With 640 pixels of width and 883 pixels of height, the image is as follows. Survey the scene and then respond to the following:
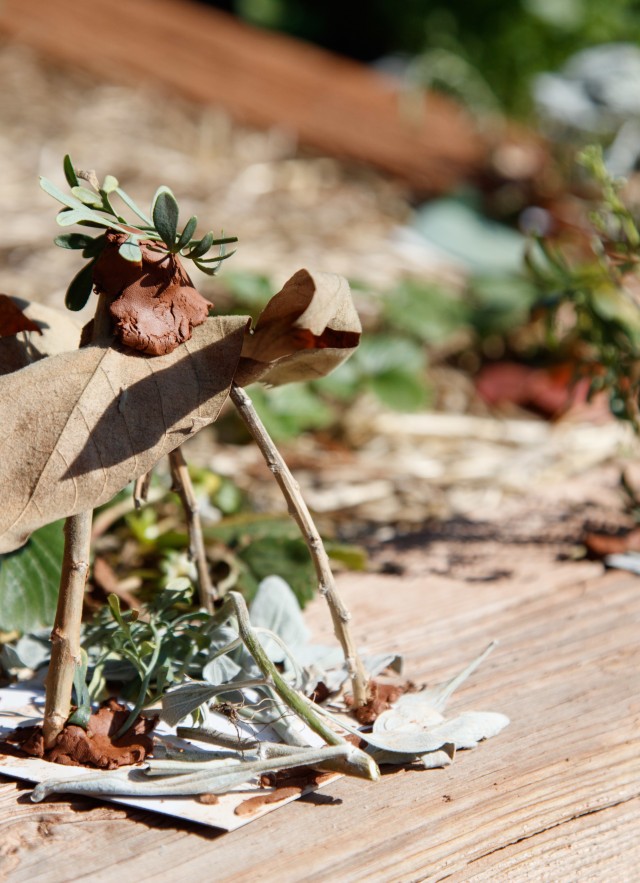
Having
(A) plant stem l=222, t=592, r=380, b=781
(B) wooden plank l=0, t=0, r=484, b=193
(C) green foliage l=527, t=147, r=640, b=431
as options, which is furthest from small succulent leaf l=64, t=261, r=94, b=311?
(B) wooden plank l=0, t=0, r=484, b=193

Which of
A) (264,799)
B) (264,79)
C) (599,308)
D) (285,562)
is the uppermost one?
(599,308)

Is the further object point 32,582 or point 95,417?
point 32,582

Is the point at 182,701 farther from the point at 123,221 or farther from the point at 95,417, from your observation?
the point at 123,221

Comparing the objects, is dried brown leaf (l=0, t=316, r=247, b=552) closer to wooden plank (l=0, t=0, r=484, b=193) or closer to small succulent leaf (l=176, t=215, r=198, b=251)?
small succulent leaf (l=176, t=215, r=198, b=251)

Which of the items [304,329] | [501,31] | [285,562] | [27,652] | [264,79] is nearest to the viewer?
[304,329]

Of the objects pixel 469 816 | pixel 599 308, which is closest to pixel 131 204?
pixel 469 816

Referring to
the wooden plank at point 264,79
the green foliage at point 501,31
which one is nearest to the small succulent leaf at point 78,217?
the wooden plank at point 264,79

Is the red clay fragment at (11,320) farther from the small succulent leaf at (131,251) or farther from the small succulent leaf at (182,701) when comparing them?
the small succulent leaf at (182,701)

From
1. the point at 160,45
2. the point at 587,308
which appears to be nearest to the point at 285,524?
the point at 587,308
